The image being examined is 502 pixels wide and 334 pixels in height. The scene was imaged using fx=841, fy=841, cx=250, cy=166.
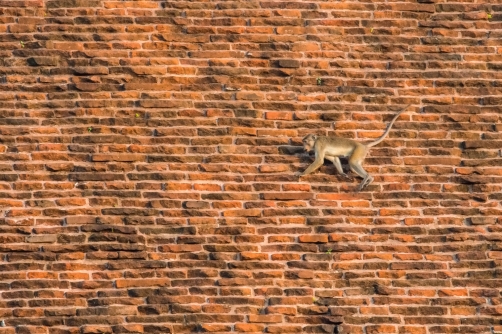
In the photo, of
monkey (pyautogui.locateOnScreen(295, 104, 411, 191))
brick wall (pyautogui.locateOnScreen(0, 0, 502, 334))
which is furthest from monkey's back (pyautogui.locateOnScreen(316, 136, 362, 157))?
brick wall (pyautogui.locateOnScreen(0, 0, 502, 334))

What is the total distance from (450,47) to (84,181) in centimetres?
337

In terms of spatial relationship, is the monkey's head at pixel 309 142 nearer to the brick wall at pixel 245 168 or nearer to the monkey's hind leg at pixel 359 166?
the brick wall at pixel 245 168

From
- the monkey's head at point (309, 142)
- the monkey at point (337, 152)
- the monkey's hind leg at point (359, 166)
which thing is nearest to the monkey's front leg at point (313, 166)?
the monkey at point (337, 152)

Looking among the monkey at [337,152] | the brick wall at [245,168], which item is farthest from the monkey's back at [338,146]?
the brick wall at [245,168]

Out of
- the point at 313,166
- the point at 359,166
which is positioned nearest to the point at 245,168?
the point at 313,166

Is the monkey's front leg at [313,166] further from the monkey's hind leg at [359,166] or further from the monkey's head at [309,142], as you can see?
the monkey's hind leg at [359,166]

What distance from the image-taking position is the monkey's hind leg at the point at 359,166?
22.9ft

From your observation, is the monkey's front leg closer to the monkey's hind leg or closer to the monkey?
the monkey

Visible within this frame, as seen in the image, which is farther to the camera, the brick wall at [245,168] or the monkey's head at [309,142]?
the monkey's head at [309,142]

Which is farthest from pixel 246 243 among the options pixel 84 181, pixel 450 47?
pixel 450 47

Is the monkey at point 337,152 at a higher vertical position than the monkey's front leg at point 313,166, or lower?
higher

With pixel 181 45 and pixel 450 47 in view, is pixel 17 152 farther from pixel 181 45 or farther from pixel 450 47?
pixel 450 47

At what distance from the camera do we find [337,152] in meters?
6.98

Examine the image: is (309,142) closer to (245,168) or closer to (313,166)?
(313,166)
